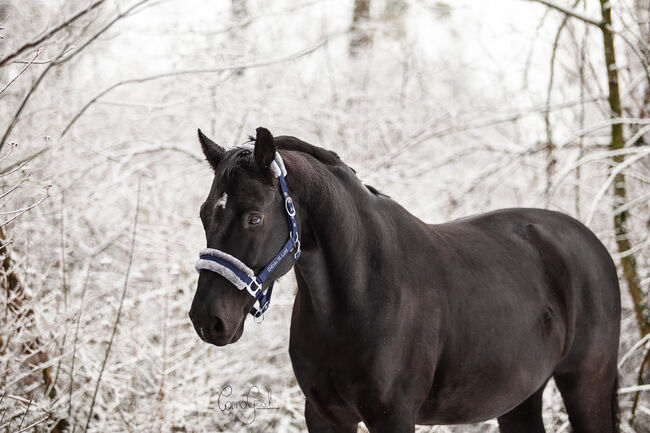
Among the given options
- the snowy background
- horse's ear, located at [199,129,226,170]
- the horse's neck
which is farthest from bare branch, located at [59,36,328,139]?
the horse's neck

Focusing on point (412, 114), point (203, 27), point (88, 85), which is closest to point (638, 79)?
point (412, 114)

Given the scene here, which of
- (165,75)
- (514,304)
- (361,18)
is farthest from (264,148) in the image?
(361,18)

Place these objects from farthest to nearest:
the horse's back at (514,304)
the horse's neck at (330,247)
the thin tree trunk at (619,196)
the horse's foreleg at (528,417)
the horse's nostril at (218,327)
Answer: the thin tree trunk at (619,196) < the horse's foreleg at (528,417) < the horse's back at (514,304) < the horse's neck at (330,247) < the horse's nostril at (218,327)

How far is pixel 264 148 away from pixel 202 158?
4.09m

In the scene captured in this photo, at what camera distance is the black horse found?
213 cm

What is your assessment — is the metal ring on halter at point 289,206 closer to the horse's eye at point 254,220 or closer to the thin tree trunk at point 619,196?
the horse's eye at point 254,220

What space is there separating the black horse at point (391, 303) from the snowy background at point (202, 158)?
1.49 m

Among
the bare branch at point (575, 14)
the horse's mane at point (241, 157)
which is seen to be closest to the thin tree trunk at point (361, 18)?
the bare branch at point (575, 14)

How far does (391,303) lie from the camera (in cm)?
243

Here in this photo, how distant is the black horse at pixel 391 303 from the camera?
213cm

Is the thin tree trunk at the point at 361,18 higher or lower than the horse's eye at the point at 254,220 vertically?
higher

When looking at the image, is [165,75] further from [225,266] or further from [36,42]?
[36,42]

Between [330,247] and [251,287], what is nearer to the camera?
[251,287]

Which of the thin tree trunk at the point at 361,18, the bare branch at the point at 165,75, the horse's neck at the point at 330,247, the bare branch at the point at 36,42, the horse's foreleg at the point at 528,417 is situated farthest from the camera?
the thin tree trunk at the point at 361,18
